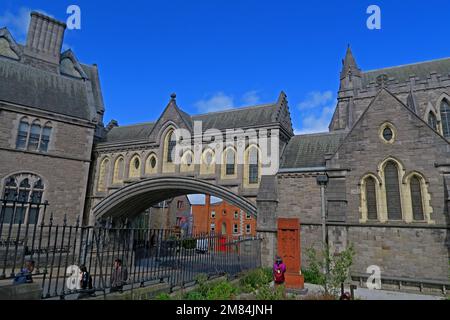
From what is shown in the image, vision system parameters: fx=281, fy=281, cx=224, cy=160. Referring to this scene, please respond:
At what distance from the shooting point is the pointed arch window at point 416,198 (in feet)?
41.8

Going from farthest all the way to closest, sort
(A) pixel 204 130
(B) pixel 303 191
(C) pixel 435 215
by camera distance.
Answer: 1. (A) pixel 204 130
2. (B) pixel 303 191
3. (C) pixel 435 215

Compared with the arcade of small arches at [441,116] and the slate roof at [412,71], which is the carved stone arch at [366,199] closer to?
the arcade of small arches at [441,116]

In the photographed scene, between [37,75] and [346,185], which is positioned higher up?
[37,75]

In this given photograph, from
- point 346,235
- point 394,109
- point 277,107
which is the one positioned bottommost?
point 346,235

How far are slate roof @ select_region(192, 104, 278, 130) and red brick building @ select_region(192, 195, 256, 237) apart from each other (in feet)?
108

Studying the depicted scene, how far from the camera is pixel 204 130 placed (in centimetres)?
2048

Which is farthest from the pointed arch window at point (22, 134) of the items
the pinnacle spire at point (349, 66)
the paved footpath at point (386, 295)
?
the pinnacle spire at point (349, 66)

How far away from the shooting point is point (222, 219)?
176 feet

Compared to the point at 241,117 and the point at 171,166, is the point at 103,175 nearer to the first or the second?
the point at 171,166

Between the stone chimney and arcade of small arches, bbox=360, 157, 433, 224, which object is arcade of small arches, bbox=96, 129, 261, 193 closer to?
arcade of small arches, bbox=360, 157, 433, 224

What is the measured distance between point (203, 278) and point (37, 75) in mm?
22222

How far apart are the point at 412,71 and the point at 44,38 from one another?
39301mm

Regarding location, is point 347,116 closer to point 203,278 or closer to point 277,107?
point 277,107
